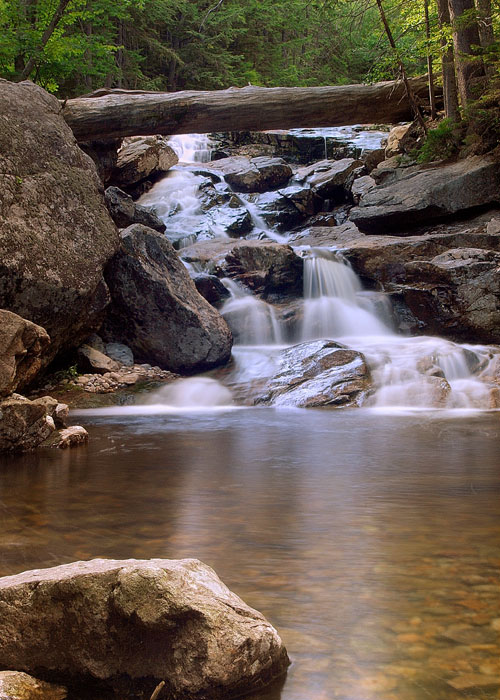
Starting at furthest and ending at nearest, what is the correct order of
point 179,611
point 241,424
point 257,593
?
point 241,424
point 257,593
point 179,611

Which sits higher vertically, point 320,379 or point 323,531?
point 320,379

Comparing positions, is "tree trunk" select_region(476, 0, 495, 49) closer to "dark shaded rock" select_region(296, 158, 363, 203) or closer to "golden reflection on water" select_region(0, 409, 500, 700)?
"dark shaded rock" select_region(296, 158, 363, 203)

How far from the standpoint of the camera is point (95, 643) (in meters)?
1.95

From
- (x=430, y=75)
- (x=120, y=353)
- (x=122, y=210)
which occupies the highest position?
(x=430, y=75)

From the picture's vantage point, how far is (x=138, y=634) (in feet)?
6.37

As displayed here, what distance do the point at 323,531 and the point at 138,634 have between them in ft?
5.84

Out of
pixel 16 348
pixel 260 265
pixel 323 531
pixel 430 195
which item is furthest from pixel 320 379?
pixel 430 195

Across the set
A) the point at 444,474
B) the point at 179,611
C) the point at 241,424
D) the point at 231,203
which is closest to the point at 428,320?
the point at 241,424

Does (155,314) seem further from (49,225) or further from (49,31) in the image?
(49,31)

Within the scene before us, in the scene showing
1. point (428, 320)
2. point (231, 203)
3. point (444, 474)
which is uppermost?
point (231, 203)

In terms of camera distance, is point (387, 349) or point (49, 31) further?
point (49, 31)

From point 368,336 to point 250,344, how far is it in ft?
7.48

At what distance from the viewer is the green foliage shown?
48.4 feet

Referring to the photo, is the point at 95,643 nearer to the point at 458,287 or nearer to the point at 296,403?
the point at 296,403
